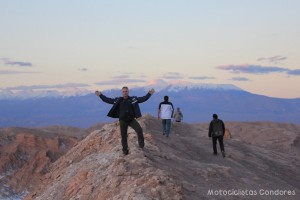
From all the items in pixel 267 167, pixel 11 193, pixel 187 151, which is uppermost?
pixel 187 151

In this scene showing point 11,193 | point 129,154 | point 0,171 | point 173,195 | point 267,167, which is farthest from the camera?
point 0,171

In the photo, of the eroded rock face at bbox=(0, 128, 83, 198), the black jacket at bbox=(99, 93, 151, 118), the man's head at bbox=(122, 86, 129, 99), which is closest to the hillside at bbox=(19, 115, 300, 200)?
the black jacket at bbox=(99, 93, 151, 118)

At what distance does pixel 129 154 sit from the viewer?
1377 centimetres

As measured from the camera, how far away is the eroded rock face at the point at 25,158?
45.5 meters

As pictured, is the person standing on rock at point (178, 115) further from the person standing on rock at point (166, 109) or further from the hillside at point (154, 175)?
the person standing on rock at point (166, 109)

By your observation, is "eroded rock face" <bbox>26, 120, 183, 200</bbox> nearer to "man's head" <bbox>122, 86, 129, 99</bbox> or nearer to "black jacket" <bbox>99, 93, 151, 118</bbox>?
"black jacket" <bbox>99, 93, 151, 118</bbox>

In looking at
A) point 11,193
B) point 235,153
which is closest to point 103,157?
point 235,153

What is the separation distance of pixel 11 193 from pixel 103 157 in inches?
1282

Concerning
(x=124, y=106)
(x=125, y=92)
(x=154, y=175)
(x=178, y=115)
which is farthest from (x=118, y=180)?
(x=178, y=115)

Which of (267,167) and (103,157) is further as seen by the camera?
(267,167)

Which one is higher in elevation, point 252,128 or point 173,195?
point 173,195

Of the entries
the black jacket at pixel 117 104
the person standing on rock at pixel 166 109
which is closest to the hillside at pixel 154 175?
the person standing on rock at pixel 166 109

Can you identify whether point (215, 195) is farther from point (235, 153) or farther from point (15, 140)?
point (15, 140)

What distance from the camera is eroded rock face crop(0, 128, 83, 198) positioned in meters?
45.5
